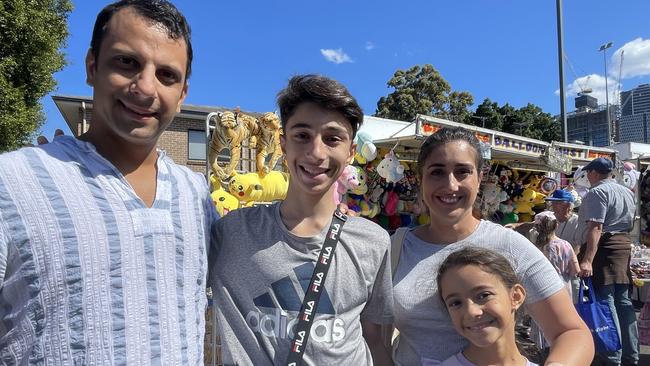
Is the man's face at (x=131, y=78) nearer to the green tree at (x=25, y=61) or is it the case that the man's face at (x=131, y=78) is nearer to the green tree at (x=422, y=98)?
the green tree at (x=25, y=61)

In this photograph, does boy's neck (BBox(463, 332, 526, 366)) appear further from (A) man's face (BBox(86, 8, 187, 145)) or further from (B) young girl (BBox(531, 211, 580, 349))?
(B) young girl (BBox(531, 211, 580, 349))

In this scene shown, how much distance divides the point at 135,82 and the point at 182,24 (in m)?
0.27

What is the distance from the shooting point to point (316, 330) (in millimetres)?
1378

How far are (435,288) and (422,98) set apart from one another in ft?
90.3

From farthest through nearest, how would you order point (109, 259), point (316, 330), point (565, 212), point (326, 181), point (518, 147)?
point (518, 147), point (565, 212), point (326, 181), point (316, 330), point (109, 259)

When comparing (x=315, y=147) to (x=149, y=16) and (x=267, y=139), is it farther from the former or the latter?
(x=267, y=139)

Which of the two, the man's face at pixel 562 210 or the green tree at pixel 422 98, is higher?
the green tree at pixel 422 98

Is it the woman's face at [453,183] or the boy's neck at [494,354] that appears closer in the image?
the boy's neck at [494,354]

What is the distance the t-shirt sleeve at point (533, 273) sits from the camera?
1.57m

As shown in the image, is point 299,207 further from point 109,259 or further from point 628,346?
point 628,346

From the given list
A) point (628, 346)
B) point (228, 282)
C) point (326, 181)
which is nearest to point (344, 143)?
point (326, 181)

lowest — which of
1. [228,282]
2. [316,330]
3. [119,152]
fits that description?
[316,330]

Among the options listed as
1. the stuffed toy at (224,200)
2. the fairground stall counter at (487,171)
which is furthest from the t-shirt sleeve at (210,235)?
the fairground stall counter at (487,171)

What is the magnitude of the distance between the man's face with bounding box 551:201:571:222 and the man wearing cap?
0.52 meters
